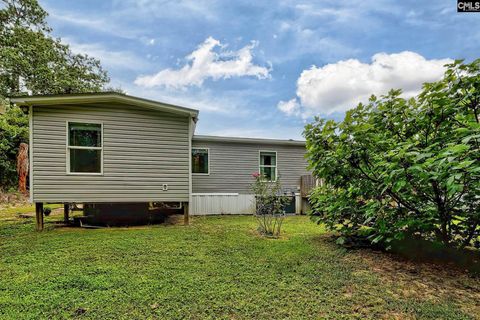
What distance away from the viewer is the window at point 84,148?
606 cm

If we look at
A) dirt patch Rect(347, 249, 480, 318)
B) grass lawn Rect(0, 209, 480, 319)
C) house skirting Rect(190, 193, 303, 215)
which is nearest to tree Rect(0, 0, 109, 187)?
house skirting Rect(190, 193, 303, 215)

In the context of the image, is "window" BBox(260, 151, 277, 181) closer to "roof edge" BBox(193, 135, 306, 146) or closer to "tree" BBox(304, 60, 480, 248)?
"roof edge" BBox(193, 135, 306, 146)

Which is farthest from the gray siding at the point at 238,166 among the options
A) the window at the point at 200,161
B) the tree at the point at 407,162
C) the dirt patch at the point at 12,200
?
the dirt patch at the point at 12,200

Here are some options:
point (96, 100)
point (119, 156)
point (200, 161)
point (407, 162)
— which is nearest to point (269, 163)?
point (200, 161)

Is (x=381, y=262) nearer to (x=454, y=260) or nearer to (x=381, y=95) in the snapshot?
(x=454, y=260)

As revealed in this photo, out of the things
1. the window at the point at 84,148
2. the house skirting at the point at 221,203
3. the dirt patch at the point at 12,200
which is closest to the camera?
the window at the point at 84,148

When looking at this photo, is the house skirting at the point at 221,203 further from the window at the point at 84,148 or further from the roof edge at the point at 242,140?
the window at the point at 84,148

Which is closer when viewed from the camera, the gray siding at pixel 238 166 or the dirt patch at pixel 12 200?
the gray siding at pixel 238 166

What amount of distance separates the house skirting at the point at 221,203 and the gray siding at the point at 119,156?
7.92 feet

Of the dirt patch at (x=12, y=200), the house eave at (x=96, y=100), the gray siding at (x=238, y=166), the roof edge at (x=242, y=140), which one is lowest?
the dirt patch at (x=12, y=200)

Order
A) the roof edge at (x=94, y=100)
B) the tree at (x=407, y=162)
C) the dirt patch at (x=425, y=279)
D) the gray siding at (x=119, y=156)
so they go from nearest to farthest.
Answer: the dirt patch at (x=425, y=279) < the tree at (x=407, y=162) < the roof edge at (x=94, y=100) < the gray siding at (x=119, y=156)

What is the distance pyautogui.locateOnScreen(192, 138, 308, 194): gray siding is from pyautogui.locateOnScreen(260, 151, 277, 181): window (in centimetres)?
17

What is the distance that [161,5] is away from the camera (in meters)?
7.54

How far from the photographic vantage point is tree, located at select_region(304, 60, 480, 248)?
2.90 meters
